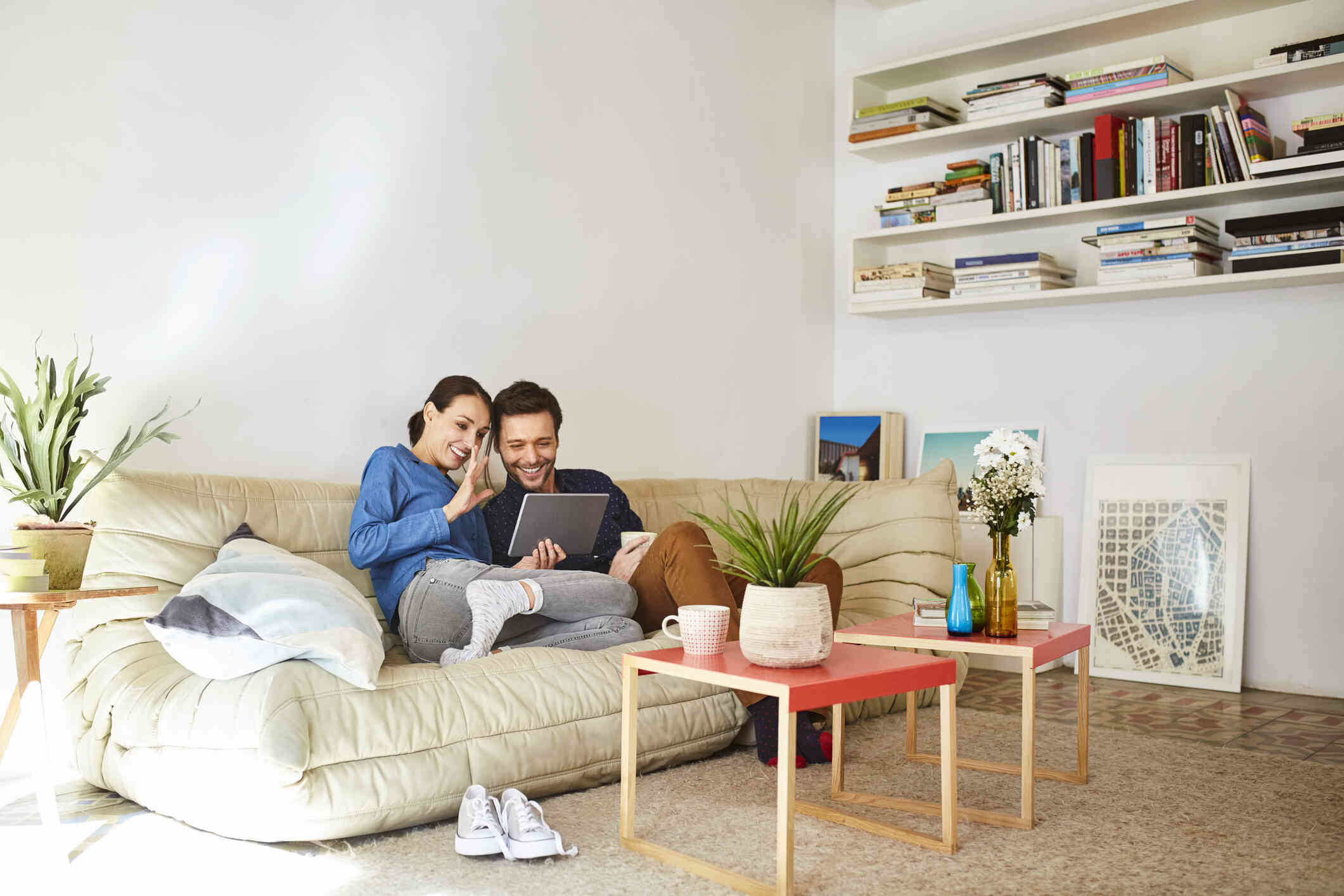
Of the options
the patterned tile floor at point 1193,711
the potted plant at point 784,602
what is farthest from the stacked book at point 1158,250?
the potted plant at point 784,602

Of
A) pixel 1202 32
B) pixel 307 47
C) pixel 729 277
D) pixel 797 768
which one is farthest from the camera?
pixel 729 277

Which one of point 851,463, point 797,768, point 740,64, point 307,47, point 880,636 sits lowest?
point 797,768

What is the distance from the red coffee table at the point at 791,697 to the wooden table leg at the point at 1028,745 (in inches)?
6.8

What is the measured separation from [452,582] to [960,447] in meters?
2.62

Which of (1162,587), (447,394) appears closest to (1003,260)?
(1162,587)

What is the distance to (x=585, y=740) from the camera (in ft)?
7.70

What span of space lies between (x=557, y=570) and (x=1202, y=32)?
3.18m

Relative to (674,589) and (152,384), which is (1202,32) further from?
(152,384)

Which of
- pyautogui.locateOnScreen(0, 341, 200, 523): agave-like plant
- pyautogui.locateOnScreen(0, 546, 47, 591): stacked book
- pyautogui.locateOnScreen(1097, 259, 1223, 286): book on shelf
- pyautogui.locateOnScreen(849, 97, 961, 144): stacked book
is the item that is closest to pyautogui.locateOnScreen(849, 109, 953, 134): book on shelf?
pyautogui.locateOnScreen(849, 97, 961, 144): stacked book

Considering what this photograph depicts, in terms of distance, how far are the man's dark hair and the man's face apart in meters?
0.01

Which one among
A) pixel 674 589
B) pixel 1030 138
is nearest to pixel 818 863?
pixel 674 589

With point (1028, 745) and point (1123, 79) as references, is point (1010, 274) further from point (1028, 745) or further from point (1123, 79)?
point (1028, 745)

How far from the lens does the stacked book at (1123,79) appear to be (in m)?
3.87

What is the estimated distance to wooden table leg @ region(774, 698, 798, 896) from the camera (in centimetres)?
174
